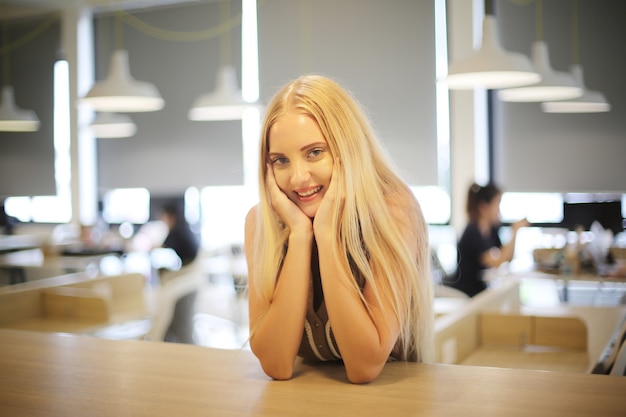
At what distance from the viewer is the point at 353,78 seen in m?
7.78

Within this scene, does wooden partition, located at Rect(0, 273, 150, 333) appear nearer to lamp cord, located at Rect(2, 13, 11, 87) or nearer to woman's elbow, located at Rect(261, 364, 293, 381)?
woman's elbow, located at Rect(261, 364, 293, 381)

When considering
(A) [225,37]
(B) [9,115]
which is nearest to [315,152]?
(B) [9,115]

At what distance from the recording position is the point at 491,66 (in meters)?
3.52

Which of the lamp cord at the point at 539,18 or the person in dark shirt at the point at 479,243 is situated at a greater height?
the lamp cord at the point at 539,18

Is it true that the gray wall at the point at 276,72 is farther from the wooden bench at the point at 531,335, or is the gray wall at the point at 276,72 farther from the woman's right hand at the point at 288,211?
the woman's right hand at the point at 288,211

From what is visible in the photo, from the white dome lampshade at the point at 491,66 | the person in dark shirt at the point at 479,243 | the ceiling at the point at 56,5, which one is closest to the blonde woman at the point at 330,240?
the white dome lampshade at the point at 491,66

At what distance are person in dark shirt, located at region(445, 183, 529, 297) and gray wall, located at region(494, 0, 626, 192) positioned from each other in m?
2.15

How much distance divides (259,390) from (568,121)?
6195mm

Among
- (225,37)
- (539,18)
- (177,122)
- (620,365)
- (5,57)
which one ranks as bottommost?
(620,365)

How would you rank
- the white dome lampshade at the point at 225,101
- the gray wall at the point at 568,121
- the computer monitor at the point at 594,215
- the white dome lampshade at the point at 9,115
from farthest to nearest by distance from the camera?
the gray wall at the point at 568,121 < the white dome lampshade at the point at 9,115 < the computer monitor at the point at 594,215 < the white dome lampshade at the point at 225,101

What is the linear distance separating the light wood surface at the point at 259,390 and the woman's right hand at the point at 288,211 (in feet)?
1.02

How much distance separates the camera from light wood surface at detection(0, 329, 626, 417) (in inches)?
50.1

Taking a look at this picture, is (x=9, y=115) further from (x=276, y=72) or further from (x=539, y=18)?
(x=539, y=18)

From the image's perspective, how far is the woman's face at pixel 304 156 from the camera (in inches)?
60.3
